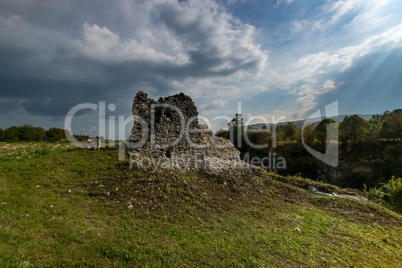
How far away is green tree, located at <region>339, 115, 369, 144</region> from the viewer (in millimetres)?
33500

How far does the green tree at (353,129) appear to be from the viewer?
3350 centimetres

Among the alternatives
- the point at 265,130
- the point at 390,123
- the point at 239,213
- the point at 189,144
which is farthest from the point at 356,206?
the point at 265,130

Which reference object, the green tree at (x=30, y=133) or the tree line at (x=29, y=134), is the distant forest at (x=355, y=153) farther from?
the green tree at (x=30, y=133)

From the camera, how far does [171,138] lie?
1164cm

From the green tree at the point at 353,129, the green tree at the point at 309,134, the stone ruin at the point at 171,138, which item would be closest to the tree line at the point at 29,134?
the stone ruin at the point at 171,138

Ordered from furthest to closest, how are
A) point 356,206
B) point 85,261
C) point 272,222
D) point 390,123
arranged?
point 390,123, point 356,206, point 272,222, point 85,261

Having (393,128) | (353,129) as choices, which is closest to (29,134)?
(353,129)

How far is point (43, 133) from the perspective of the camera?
1786 cm

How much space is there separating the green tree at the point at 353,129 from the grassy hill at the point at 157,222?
28956mm

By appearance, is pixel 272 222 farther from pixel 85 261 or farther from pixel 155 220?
pixel 85 261

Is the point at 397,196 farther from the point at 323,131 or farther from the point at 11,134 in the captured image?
the point at 11,134

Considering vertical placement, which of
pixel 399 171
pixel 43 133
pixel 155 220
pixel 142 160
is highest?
pixel 43 133

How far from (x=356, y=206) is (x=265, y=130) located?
115 feet

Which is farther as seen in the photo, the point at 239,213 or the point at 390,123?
the point at 390,123
